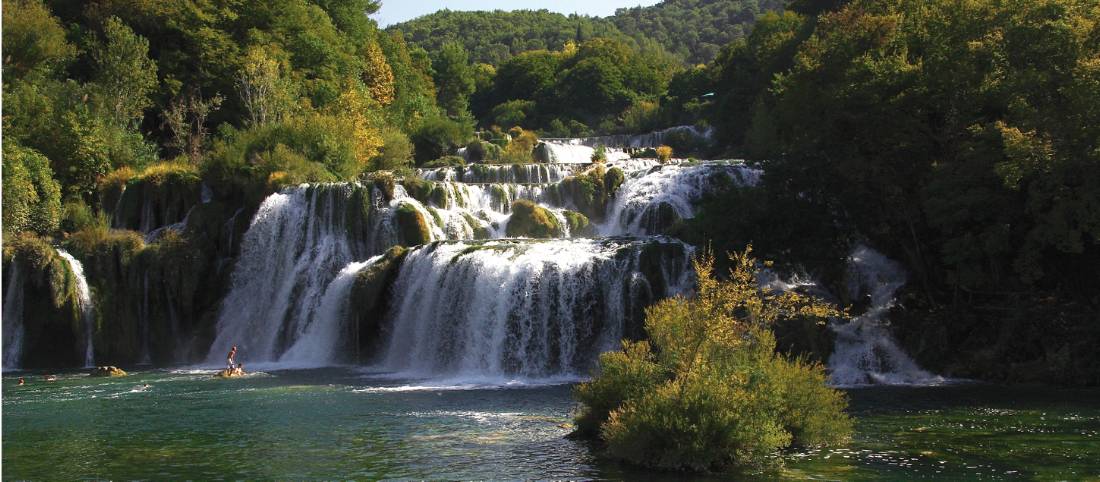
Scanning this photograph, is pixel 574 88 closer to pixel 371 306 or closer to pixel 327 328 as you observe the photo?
pixel 327 328

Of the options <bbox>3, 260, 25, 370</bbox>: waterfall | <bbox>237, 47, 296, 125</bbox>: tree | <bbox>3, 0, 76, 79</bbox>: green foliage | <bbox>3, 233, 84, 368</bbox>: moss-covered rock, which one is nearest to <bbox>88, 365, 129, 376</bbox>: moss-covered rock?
<bbox>3, 233, 84, 368</bbox>: moss-covered rock

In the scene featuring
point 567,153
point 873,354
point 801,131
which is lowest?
point 873,354

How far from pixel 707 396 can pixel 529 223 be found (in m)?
23.8

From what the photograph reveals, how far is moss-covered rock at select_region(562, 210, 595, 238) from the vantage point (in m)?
40.3

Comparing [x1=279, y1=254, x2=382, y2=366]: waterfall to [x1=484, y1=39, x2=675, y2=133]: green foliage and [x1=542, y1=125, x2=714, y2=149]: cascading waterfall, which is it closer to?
[x1=542, y1=125, x2=714, y2=149]: cascading waterfall

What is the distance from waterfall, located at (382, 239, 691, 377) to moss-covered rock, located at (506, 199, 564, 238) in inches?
247

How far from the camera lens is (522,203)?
129 feet

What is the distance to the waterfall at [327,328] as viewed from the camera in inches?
1379

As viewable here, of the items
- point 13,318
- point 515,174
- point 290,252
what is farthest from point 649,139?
point 13,318

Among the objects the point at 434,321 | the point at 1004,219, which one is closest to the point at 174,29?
the point at 434,321

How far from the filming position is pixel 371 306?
34.1 m

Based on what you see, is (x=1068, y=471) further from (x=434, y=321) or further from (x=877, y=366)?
(x=434, y=321)

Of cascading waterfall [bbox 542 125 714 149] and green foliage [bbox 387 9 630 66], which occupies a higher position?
green foliage [bbox 387 9 630 66]

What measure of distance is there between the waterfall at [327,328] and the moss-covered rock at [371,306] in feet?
2.17
